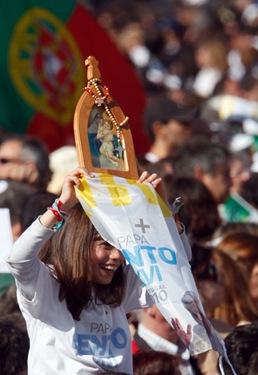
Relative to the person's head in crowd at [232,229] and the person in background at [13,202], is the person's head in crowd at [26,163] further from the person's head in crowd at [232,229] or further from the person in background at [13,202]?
the person's head in crowd at [232,229]

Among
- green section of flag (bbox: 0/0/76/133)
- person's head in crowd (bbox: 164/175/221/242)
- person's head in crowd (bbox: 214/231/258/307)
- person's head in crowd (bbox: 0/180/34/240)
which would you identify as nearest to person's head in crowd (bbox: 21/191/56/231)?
person's head in crowd (bbox: 0/180/34/240)

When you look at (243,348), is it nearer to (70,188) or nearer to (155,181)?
(155,181)

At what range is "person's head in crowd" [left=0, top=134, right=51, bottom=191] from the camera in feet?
25.4

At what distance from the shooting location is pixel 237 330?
16.9ft

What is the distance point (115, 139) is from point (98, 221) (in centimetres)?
33

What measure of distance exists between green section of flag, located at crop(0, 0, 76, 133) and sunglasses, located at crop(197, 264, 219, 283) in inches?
151

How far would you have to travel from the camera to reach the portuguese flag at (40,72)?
9.75m

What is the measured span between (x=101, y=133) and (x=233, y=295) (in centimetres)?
244

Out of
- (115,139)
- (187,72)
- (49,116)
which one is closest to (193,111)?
(49,116)

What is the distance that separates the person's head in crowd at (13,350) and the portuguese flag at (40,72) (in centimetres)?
495

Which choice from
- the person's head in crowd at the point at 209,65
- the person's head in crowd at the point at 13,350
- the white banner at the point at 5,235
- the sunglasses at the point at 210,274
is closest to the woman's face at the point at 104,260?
the person's head in crowd at the point at 13,350

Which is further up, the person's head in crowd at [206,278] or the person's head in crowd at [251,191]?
the person's head in crowd at [206,278]

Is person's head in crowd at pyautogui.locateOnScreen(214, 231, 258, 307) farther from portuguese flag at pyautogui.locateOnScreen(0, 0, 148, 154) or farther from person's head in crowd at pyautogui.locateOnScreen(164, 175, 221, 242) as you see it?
portuguese flag at pyautogui.locateOnScreen(0, 0, 148, 154)

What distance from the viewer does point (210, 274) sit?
6.19 metres
